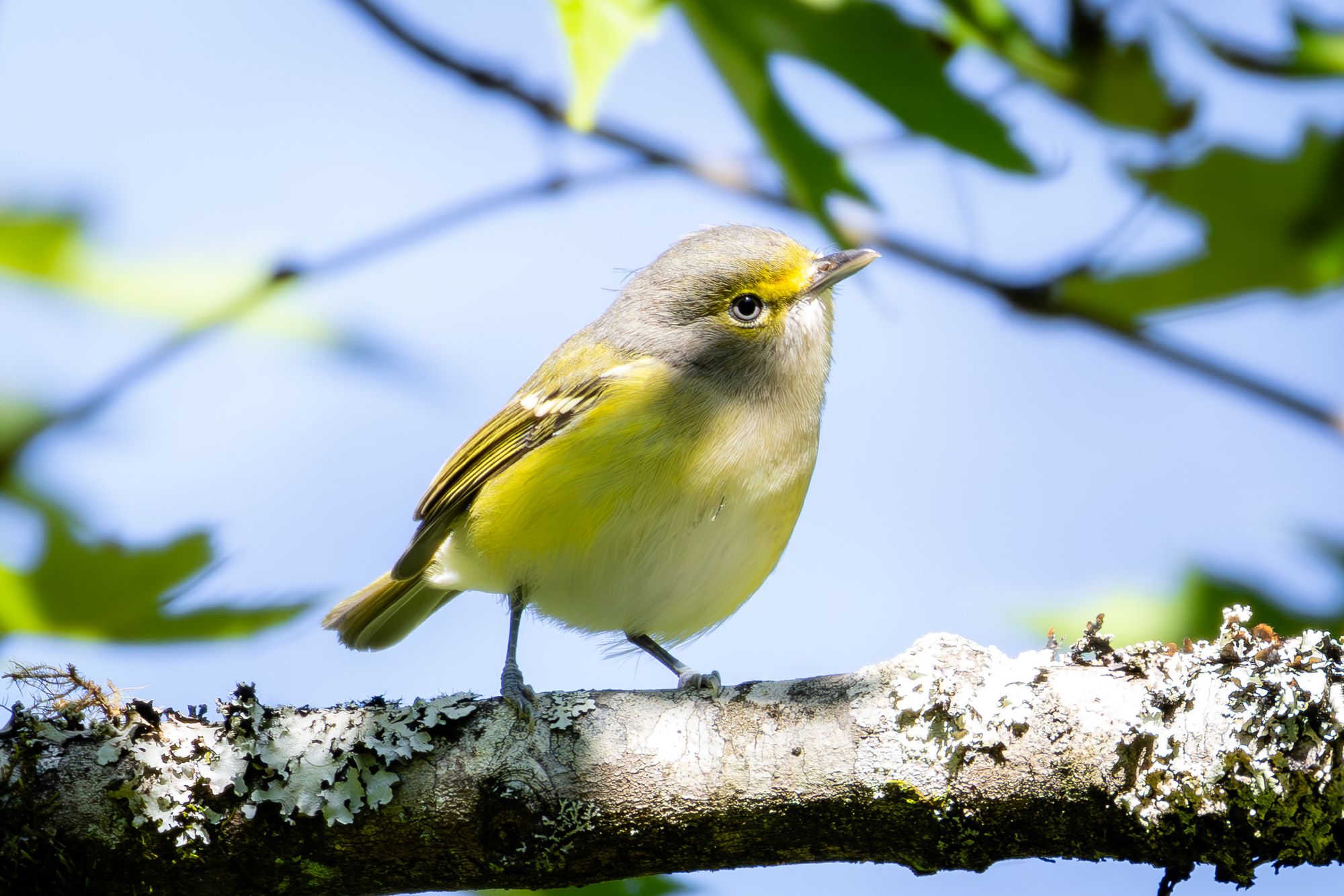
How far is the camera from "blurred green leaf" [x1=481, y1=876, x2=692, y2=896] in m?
2.58

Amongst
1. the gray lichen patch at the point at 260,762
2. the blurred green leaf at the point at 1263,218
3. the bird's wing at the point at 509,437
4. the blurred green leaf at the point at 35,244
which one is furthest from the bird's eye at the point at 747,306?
the blurred green leaf at the point at 35,244

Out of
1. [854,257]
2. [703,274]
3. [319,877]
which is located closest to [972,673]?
[319,877]

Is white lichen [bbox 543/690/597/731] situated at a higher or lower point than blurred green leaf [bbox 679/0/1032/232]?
lower

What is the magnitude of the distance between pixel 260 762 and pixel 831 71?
5.97ft

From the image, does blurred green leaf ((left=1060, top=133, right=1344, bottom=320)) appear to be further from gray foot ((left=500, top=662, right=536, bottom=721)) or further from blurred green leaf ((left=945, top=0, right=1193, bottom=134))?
gray foot ((left=500, top=662, right=536, bottom=721))

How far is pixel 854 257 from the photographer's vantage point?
4.17 metres

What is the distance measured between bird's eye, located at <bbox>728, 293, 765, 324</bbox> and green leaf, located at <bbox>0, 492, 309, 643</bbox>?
2333 millimetres

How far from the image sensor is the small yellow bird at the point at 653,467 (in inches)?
149

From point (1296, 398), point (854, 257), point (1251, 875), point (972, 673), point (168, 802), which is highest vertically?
point (854, 257)

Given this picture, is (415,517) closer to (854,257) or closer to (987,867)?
(854,257)

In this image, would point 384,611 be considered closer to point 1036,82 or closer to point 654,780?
point 654,780

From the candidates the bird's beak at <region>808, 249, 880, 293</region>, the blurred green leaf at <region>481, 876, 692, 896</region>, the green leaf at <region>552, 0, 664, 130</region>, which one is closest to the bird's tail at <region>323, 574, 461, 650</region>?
the bird's beak at <region>808, 249, 880, 293</region>

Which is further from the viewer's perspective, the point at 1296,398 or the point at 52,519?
the point at 1296,398

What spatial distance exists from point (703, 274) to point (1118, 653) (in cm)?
238
